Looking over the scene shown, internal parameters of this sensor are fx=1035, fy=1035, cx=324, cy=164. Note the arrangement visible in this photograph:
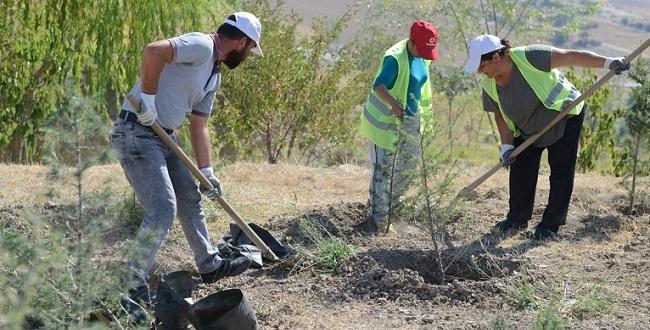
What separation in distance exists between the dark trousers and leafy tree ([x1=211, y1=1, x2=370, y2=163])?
4791mm

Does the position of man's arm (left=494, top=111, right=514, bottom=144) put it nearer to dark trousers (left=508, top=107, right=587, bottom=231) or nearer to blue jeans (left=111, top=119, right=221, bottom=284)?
dark trousers (left=508, top=107, right=587, bottom=231)

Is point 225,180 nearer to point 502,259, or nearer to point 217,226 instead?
point 217,226

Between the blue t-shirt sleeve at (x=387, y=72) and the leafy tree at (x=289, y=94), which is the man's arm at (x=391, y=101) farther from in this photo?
the leafy tree at (x=289, y=94)

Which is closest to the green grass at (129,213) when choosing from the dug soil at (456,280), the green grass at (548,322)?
the dug soil at (456,280)

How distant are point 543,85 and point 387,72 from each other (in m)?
1.01

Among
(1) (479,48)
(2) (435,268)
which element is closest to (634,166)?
(1) (479,48)

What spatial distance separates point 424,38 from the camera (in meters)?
6.73

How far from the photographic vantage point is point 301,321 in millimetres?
5211

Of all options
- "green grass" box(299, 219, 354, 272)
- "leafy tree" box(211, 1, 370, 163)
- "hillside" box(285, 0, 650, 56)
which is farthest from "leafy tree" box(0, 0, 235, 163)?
"hillside" box(285, 0, 650, 56)

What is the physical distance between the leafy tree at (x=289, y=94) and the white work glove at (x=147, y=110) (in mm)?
6136

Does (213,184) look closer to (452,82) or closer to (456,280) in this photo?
(456,280)

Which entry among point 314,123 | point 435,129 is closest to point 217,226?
point 435,129

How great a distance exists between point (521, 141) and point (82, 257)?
416cm

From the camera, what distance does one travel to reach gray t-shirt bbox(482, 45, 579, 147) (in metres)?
6.55
